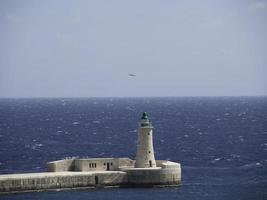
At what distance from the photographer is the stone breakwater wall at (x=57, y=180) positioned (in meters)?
73.1

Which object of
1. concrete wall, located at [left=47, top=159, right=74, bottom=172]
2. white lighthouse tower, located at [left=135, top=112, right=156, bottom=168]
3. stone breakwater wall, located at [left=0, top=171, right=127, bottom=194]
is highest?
white lighthouse tower, located at [left=135, top=112, right=156, bottom=168]

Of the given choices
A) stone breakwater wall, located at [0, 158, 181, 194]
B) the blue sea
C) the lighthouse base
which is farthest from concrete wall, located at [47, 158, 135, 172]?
the blue sea

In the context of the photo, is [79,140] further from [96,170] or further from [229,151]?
[96,170]

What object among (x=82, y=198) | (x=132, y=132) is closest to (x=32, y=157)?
(x=82, y=198)

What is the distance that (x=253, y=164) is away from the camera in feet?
319

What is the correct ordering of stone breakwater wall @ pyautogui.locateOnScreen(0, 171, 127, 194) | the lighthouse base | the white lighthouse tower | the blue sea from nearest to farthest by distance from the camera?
stone breakwater wall @ pyautogui.locateOnScreen(0, 171, 127, 194)
the blue sea
the lighthouse base
the white lighthouse tower

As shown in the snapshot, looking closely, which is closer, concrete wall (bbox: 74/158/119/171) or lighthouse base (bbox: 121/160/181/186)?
lighthouse base (bbox: 121/160/181/186)

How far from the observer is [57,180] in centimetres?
7456

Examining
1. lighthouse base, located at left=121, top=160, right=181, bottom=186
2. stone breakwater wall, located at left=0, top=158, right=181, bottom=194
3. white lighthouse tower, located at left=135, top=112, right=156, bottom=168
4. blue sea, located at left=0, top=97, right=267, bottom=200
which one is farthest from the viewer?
white lighthouse tower, located at left=135, top=112, right=156, bottom=168

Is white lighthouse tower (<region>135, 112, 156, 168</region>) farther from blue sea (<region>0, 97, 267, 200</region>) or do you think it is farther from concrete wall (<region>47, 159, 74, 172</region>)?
concrete wall (<region>47, 159, 74, 172</region>)

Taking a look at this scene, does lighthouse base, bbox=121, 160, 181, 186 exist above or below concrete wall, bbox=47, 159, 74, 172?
below

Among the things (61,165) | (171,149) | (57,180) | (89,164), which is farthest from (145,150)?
(171,149)

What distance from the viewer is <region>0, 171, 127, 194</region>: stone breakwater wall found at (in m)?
73.1

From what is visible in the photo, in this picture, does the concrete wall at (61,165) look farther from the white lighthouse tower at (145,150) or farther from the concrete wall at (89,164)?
the white lighthouse tower at (145,150)
